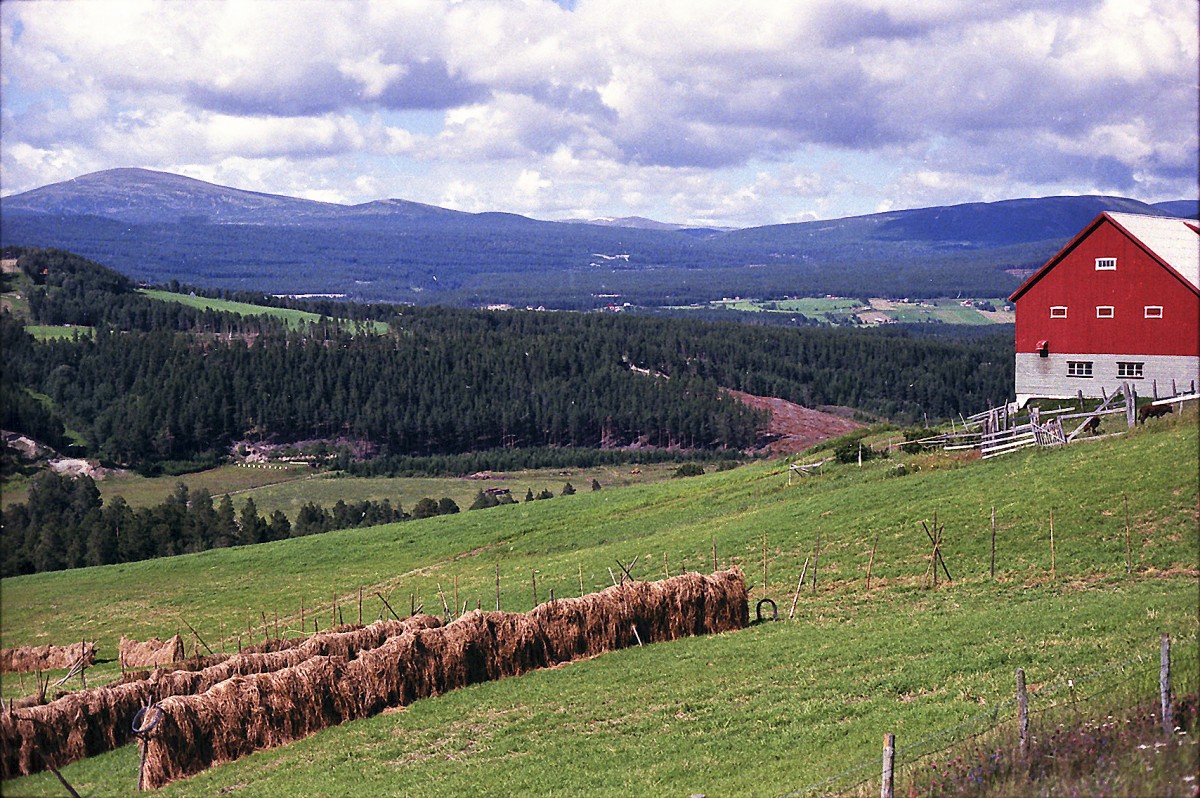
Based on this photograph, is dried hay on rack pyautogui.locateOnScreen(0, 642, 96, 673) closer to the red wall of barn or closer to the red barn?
the red barn

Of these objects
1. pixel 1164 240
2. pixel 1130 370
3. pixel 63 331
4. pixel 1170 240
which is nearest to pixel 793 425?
pixel 1130 370

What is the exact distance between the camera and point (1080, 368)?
63.8m

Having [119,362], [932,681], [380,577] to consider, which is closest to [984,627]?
[932,681]

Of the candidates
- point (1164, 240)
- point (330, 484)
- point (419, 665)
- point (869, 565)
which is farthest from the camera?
point (330, 484)

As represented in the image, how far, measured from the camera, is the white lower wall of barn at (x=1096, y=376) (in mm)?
59812

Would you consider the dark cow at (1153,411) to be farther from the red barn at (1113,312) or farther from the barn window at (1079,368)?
the barn window at (1079,368)

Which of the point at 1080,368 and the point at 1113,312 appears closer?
the point at 1113,312

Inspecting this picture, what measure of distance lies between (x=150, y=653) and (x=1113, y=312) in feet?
162

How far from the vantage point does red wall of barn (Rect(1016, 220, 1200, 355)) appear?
6009 centimetres

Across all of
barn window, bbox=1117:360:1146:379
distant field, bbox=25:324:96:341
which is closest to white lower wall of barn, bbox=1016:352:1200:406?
barn window, bbox=1117:360:1146:379

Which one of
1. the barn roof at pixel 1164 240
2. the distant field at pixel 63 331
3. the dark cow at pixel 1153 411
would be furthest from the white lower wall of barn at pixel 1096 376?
the distant field at pixel 63 331

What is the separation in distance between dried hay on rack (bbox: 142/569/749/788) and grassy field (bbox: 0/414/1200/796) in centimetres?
74

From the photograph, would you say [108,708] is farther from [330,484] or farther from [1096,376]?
[330,484]

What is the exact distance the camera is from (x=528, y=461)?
5817 inches
